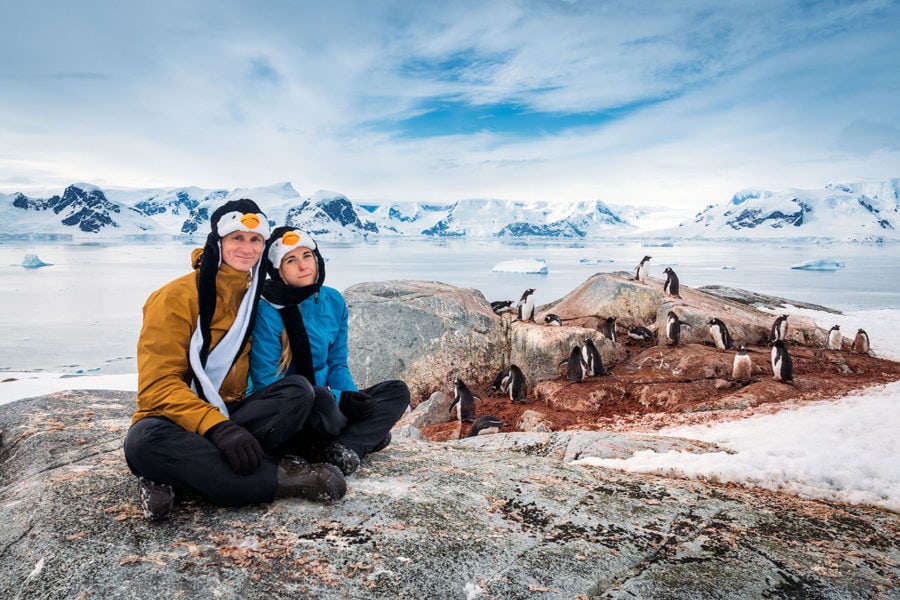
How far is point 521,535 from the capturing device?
7.38 ft

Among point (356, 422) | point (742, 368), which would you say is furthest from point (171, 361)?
point (742, 368)

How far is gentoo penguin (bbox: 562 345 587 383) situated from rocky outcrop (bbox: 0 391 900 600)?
17.8 feet

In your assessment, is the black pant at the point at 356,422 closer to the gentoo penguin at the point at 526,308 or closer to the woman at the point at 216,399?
the woman at the point at 216,399

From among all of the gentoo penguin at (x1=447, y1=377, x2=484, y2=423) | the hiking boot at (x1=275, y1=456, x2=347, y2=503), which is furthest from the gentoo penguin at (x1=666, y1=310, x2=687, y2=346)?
the hiking boot at (x1=275, y1=456, x2=347, y2=503)

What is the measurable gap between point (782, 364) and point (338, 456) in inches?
290

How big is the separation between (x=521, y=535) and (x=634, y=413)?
5575 mm

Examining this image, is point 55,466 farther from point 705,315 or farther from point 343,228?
point 343,228

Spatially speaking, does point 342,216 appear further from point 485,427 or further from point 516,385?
point 485,427

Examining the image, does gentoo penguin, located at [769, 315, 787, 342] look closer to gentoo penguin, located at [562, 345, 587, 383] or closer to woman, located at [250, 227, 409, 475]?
gentoo penguin, located at [562, 345, 587, 383]

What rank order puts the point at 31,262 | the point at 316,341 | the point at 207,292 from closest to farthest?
the point at 207,292, the point at 316,341, the point at 31,262

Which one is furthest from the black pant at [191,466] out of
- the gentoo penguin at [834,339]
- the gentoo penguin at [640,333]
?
the gentoo penguin at [834,339]

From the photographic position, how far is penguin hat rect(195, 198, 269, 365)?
249 cm

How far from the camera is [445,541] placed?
2.16m

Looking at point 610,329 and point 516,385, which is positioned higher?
point 610,329
